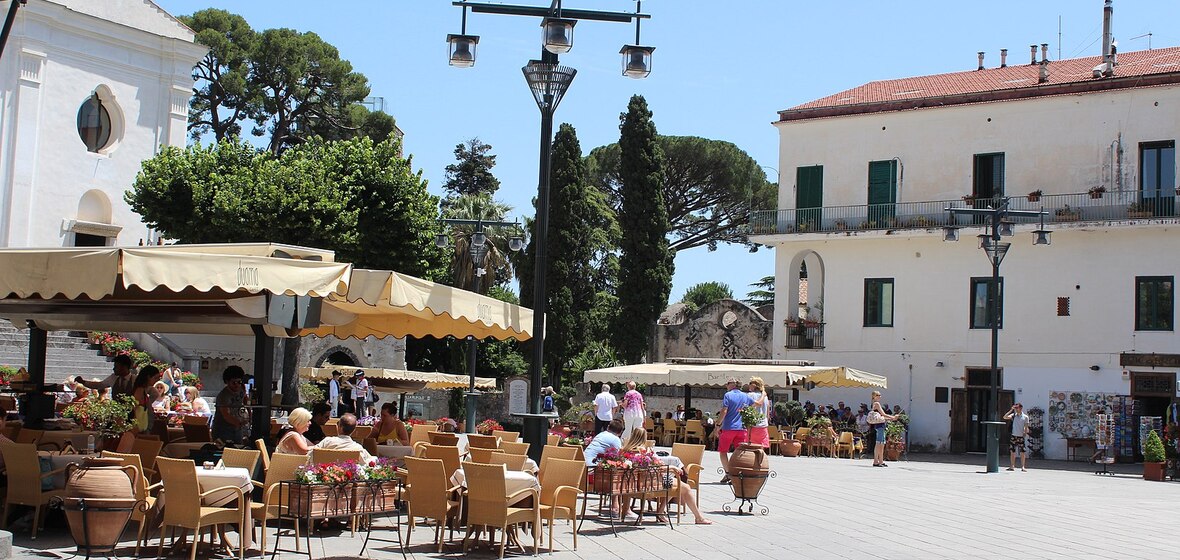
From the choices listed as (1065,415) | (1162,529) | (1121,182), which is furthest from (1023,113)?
(1162,529)

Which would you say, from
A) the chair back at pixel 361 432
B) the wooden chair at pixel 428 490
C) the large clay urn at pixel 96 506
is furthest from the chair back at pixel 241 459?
the chair back at pixel 361 432

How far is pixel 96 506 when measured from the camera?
9.24 m

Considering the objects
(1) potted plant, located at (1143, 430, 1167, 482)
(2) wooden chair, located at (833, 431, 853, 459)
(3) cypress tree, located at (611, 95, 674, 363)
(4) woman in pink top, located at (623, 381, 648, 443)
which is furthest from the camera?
(3) cypress tree, located at (611, 95, 674, 363)

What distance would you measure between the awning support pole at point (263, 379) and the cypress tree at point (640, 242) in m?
31.1

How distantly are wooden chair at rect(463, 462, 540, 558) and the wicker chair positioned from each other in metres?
0.22

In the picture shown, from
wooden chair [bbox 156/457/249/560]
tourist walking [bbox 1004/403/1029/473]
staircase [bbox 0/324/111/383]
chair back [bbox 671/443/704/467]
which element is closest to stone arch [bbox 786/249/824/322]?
tourist walking [bbox 1004/403/1029/473]

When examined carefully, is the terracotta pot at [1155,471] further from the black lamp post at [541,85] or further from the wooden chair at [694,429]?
the black lamp post at [541,85]

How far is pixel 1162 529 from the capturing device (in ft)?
48.4

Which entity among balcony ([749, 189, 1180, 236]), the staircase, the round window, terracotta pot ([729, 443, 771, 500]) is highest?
the round window

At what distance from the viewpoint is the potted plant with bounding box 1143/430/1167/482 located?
25312 millimetres

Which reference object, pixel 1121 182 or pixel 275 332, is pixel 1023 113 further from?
pixel 275 332

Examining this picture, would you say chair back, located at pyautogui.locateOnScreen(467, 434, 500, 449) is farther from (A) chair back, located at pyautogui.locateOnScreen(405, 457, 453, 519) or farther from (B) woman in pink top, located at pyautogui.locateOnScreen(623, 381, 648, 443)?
(B) woman in pink top, located at pyautogui.locateOnScreen(623, 381, 648, 443)

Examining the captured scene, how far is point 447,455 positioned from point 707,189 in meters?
46.1

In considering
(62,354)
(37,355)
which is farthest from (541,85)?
(62,354)
